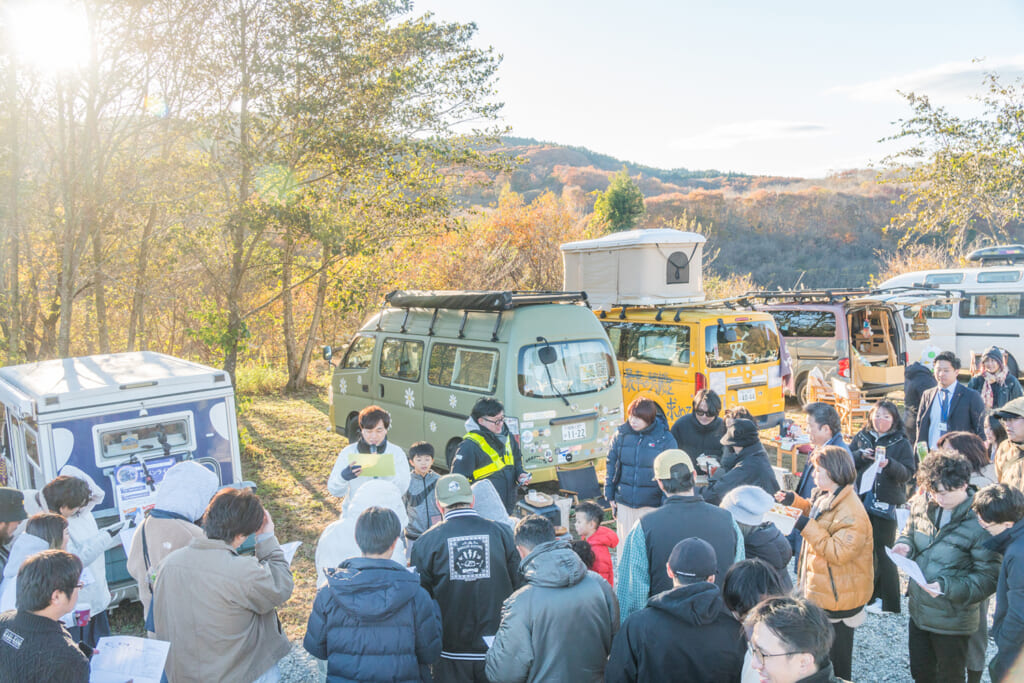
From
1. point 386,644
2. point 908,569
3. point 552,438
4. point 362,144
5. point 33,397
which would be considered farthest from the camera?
point 362,144

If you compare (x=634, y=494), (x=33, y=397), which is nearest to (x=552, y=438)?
(x=634, y=494)

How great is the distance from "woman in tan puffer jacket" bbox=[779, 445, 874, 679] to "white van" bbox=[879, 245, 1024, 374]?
1183cm

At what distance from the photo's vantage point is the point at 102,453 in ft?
17.2

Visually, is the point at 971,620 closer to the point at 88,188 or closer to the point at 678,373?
the point at 678,373

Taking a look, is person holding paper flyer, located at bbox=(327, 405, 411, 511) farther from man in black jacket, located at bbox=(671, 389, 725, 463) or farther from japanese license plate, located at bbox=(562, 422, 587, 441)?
japanese license plate, located at bbox=(562, 422, 587, 441)

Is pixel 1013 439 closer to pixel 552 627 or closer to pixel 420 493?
pixel 552 627

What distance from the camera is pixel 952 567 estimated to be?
3447 millimetres

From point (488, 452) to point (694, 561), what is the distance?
275 cm

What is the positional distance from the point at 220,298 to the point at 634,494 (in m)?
11.4

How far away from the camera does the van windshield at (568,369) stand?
7191 millimetres

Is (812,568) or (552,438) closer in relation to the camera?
(812,568)

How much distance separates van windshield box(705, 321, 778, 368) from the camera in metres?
9.06

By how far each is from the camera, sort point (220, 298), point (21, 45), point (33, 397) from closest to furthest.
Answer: point (33, 397) < point (21, 45) < point (220, 298)

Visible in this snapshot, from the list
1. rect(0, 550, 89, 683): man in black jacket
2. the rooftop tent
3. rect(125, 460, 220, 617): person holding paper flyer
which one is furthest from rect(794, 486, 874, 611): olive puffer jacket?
the rooftop tent
